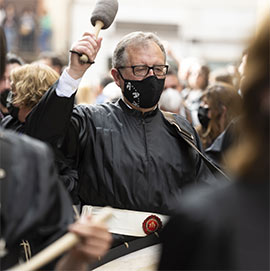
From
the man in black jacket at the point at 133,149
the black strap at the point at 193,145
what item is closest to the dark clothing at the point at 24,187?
the man in black jacket at the point at 133,149

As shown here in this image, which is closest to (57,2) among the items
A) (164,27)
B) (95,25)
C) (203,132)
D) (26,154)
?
(164,27)

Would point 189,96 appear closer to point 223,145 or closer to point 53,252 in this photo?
point 223,145

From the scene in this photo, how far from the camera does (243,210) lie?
205 centimetres

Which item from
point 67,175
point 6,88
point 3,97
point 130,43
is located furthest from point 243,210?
point 3,97

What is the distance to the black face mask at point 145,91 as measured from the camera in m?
4.44

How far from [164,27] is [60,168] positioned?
22761mm

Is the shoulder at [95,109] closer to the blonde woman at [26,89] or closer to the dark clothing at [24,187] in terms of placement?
the blonde woman at [26,89]

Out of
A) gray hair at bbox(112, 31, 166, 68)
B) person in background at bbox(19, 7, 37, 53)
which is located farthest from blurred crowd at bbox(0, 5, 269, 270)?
person in background at bbox(19, 7, 37, 53)

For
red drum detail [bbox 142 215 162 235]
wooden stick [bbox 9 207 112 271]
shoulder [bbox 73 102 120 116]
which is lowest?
red drum detail [bbox 142 215 162 235]

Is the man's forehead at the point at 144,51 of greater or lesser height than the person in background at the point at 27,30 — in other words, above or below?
above

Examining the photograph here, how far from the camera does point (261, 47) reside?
2.10 metres

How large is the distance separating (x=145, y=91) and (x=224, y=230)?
2.49 m

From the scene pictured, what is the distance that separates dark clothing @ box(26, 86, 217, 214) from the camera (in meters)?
4.24

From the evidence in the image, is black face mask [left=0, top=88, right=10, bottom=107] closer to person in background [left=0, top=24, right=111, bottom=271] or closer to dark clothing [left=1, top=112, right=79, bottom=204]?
dark clothing [left=1, top=112, right=79, bottom=204]
